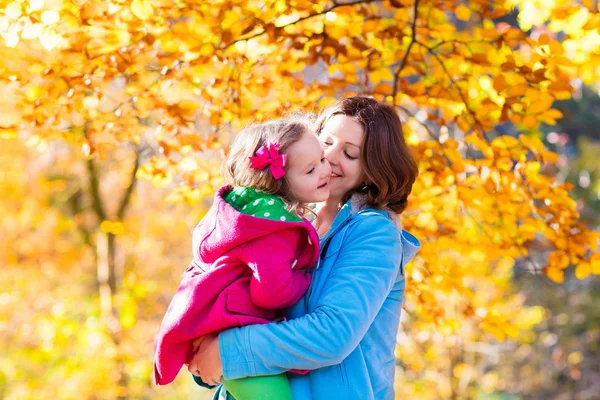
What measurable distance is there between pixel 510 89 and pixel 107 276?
4226 mm

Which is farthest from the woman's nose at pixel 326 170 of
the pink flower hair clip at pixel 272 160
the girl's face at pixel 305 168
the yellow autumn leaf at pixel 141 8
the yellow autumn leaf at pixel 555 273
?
the yellow autumn leaf at pixel 555 273

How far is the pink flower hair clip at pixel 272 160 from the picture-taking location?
171 cm

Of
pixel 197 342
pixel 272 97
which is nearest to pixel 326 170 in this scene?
pixel 197 342

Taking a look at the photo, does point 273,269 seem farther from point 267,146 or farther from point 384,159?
point 384,159

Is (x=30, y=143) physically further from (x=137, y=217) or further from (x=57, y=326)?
(x=137, y=217)

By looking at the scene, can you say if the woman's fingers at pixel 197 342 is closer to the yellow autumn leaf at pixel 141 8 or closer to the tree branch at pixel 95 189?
the yellow autumn leaf at pixel 141 8

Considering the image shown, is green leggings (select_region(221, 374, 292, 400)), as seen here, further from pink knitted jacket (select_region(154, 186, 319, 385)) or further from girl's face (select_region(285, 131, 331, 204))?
girl's face (select_region(285, 131, 331, 204))

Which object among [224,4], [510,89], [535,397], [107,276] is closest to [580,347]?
[535,397]

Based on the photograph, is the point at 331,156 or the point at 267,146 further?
the point at 331,156

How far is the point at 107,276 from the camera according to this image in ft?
19.4

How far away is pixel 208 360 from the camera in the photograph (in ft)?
5.67

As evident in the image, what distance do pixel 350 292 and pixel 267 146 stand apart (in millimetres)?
416

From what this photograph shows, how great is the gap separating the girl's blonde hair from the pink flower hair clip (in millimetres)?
26

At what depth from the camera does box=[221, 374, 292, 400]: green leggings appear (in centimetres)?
167
